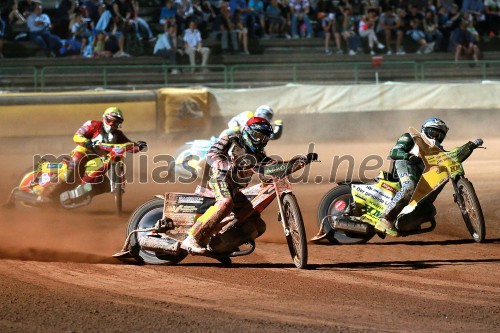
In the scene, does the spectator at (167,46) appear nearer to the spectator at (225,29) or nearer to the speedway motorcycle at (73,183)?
the spectator at (225,29)

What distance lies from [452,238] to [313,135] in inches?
503

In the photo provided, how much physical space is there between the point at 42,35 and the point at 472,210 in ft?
56.0

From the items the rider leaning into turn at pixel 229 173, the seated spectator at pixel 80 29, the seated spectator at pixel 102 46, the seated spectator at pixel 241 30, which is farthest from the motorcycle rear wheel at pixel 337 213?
the seated spectator at pixel 241 30

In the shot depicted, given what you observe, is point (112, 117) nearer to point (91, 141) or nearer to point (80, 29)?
point (91, 141)

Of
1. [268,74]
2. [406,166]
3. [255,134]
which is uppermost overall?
[268,74]

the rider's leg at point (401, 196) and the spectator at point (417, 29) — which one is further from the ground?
the spectator at point (417, 29)

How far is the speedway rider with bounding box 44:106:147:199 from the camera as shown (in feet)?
44.6

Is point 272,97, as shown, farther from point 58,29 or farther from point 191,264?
point 191,264

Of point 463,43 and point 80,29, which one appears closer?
point 80,29

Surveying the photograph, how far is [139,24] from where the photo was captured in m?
26.2

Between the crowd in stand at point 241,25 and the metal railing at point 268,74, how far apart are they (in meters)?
1.23

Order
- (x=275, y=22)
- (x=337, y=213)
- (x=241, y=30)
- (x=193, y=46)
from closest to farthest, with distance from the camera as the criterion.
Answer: (x=337, y=213)
(x=193, y=46)
(x=241, y=30)
(x=275, y=22)

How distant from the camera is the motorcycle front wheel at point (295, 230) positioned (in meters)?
9.09

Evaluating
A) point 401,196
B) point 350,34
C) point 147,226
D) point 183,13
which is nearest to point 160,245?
point 147,226
